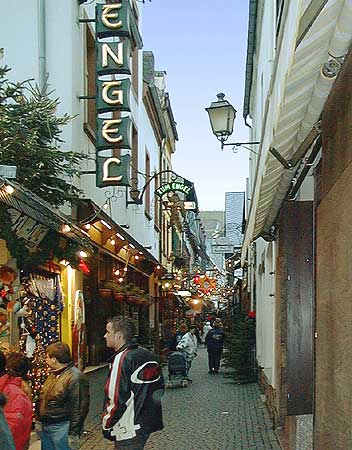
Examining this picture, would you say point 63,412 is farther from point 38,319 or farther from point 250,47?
point 250,47

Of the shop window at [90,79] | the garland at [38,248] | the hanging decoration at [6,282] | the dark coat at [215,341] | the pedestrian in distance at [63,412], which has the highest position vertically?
the shop window at [90,79]

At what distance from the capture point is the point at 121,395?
261 inches

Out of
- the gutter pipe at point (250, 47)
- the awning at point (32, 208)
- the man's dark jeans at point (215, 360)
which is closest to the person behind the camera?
the awning at point (32, 208)

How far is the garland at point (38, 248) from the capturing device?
873 cm

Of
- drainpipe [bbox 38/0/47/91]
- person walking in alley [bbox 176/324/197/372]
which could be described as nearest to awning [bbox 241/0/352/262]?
drainpipe [bbox 38/0/47/91]

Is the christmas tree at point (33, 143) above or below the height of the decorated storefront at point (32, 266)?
above

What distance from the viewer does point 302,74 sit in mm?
4141

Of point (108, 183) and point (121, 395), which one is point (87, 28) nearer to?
point (108, 183)

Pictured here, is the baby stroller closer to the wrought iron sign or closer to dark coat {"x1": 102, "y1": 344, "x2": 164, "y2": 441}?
the wrought iron sign

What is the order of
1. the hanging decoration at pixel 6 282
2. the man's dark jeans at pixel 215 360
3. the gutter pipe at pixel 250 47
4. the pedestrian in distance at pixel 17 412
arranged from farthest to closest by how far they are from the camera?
the man's dark jeans at pixel 215 360 < the gutter pipe at pixel 250 47 < the hanging decoration at pixel 6 282 < the pedestrian in distance at pixel 17 412

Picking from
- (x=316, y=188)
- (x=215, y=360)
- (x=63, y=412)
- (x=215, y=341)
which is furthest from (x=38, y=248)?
(x=215, y=360)

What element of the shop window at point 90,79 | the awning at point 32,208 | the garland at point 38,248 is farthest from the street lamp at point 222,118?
the awning at point 32,208

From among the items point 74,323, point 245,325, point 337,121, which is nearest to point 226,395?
point 245,325

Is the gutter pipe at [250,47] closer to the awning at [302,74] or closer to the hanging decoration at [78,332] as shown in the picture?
the hanging decoration at [78,332]
